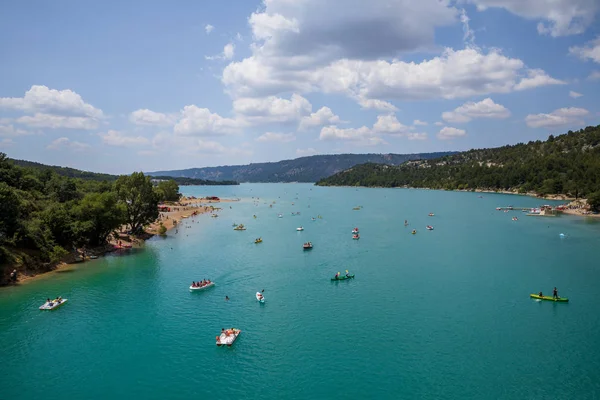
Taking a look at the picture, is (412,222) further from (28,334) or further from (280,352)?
(28,334)

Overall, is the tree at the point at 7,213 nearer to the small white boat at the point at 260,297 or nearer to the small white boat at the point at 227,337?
the small white boat at the point at 260,297

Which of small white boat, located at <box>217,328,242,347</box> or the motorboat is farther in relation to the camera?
the motorboat

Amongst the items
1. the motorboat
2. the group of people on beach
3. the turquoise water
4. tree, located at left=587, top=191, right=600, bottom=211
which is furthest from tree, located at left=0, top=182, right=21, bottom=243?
tree, located at left=587, top=191, right=600, bottom=211

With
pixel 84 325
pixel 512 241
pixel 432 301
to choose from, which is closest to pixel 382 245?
pixel 512 241

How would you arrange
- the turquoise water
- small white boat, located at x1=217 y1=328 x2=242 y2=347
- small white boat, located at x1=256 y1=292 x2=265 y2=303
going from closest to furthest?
the turquoise water, small white boat, located at x1=217 y1=328 x2=242 y2=347, small white boat, located at x1=256 y1=292 x2=265 y2=303

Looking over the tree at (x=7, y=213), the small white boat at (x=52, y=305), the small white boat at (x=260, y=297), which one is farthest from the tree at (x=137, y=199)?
the small white boat at (x=260, y=297)

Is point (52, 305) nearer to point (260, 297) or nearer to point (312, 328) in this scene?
point (260, 297)

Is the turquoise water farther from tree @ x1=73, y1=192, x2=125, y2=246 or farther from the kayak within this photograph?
tree @ x1=73, y1=192, x2=125, y2=246
